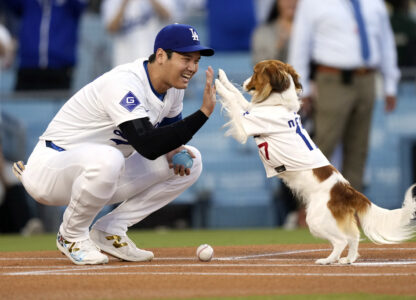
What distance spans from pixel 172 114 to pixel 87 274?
1.63 metres

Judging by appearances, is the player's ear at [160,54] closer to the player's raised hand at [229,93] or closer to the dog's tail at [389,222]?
the player's raised hand at [229,93]

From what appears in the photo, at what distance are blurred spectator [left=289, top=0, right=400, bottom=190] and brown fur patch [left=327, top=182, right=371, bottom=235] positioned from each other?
146 inches

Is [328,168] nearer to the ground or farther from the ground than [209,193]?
farther from the ground

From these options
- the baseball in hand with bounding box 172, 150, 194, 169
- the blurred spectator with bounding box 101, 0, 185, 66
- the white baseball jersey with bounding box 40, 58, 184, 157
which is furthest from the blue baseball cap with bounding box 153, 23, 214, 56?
the blurred spectator with bounding box 101, 0, 185, 66

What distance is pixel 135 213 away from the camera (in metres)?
6.79

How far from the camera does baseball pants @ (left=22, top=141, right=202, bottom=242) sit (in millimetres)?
6164

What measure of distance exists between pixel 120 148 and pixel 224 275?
1592mm

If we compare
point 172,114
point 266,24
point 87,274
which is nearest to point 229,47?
point 266,24

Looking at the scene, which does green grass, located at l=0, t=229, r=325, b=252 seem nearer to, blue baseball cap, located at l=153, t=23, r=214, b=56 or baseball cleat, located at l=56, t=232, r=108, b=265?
baseball cleat, located at l=56, t=232, r=108, b=265

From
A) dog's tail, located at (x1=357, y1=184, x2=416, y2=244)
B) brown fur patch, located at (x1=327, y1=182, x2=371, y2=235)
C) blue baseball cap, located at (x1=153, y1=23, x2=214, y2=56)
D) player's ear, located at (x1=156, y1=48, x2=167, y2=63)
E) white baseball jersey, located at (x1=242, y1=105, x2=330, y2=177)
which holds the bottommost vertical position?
dog's tail, located at (x1=357, y1=184, x2=416, y2=244)

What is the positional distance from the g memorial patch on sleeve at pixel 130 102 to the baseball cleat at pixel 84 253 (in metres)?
1.01

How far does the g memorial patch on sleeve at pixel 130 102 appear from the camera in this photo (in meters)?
6.07

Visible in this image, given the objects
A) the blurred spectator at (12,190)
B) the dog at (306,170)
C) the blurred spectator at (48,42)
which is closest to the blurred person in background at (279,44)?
the blurred spectator at (48,42)
